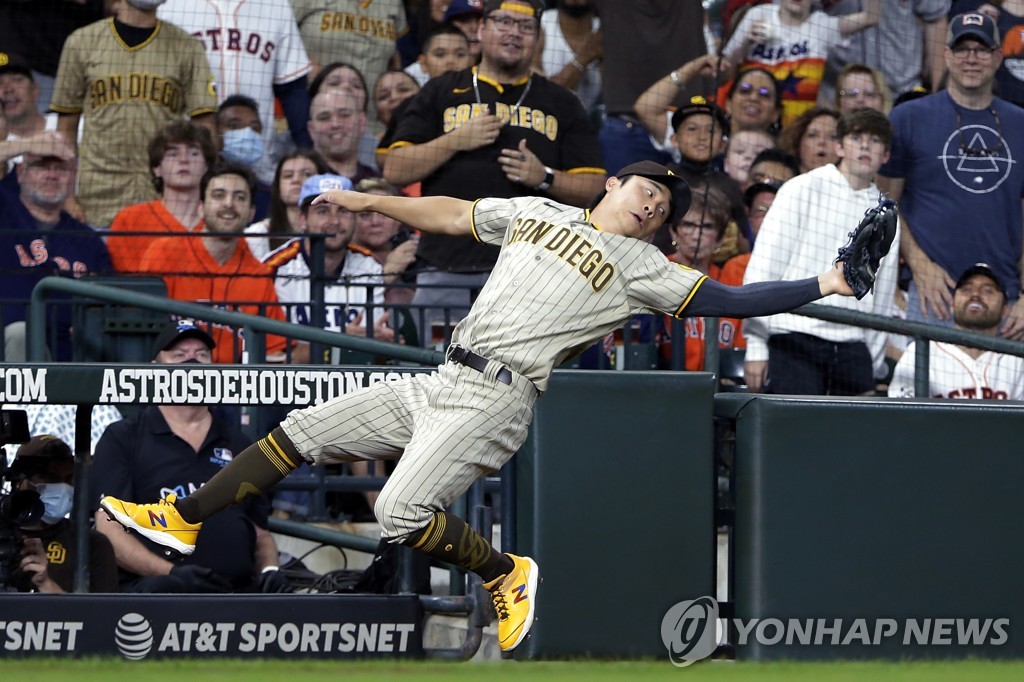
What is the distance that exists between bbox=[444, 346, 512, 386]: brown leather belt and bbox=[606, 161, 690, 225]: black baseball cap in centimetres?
72

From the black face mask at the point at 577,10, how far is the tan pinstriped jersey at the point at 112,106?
2.53 meters

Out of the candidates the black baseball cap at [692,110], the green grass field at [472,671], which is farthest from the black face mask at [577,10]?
the green grass field at [472,671]

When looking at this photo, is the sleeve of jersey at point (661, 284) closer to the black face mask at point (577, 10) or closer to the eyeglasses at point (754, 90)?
the eyeglasses at point (754, 90)

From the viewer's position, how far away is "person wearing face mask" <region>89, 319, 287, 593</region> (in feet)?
18.8

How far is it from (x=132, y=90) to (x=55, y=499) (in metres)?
3.59

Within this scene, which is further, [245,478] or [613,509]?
[613,509]

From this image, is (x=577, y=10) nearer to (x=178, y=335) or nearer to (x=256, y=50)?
(x=256, y=50)

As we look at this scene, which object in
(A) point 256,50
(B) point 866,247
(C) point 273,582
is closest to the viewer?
(B) point 866,247

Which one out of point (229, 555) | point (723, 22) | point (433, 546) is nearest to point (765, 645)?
point (433, 546)

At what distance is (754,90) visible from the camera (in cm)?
914

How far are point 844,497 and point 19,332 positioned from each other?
400 centimetres

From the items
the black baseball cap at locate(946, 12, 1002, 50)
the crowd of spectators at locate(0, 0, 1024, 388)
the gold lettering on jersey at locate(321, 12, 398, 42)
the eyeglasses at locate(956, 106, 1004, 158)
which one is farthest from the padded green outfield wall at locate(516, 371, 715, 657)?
the gold lettering on jersey at locate(321, 12, 398, 42)

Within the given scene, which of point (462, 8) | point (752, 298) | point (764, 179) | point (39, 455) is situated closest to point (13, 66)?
point (462, 8)

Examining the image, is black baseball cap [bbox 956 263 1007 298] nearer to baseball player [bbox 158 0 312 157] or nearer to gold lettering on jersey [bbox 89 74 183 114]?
baseball player [bbox 158 0 312 157]
